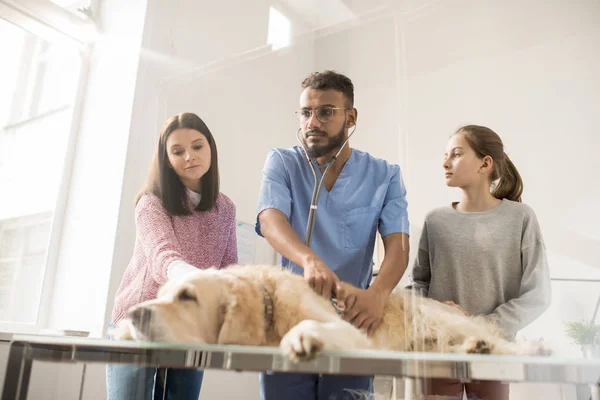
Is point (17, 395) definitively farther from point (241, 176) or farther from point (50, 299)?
point (50, 299)

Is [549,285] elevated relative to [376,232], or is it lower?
lower

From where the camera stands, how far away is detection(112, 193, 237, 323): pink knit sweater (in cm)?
125

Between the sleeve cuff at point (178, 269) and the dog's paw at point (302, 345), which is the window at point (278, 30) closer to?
the sleeve cuff at point (178, 269)

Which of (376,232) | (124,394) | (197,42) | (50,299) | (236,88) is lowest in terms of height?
(124,394)

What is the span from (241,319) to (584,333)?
0.74 m

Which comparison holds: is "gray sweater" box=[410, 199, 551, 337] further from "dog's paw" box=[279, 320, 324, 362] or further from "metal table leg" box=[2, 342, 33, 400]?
"metal table leg" box=[2, 342, 33, 400]

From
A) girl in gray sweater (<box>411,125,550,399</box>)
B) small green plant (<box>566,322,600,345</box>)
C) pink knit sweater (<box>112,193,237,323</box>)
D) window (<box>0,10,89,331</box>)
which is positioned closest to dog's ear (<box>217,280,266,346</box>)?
pink knit sweater (<box>112,193,237,323</box>)

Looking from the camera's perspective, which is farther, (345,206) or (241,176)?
(241,176)

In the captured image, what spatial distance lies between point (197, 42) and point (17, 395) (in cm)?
112

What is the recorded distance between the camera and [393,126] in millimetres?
1243

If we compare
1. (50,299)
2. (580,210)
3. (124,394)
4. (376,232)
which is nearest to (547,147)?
(580,210)

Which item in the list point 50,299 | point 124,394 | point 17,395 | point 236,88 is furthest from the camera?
point 50,299

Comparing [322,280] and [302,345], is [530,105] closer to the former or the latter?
[322,280]

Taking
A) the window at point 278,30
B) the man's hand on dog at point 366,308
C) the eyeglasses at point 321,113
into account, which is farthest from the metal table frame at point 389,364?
the window at point 278,30
